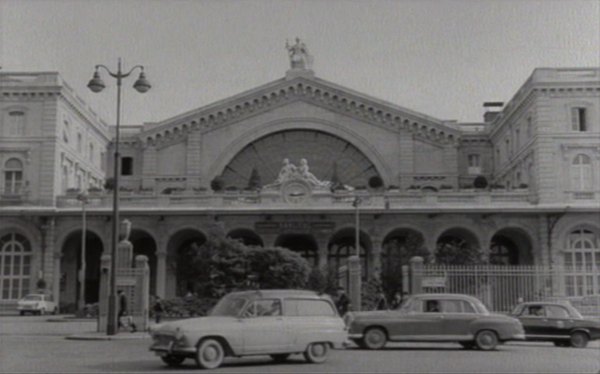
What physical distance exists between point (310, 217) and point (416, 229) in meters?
6.52

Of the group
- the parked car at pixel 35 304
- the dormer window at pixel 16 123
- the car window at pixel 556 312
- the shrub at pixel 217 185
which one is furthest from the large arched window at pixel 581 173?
the dormer window at pixel 16 123

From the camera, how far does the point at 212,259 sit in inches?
1586

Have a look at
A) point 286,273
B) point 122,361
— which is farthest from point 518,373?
point 286,273

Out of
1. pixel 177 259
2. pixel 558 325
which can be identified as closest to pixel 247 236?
pixel 177 259

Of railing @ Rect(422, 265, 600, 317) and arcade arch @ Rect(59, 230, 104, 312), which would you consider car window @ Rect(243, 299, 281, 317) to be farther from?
arcade arch @ Rect(59, 230, 104, 312)

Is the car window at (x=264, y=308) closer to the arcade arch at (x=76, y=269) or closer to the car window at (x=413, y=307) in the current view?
the car window at (x=413, y=307)

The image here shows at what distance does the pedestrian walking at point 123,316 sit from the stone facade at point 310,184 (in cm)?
1954

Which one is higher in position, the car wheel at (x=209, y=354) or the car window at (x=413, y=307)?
the car window at (x=413, y=307)

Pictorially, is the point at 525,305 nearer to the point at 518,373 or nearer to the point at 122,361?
the point at 518,373

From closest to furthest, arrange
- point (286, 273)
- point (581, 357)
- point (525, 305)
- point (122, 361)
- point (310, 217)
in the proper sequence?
point (122, 361) → point (581, 357) → point (525, 305) → point (286, 273) → point (310, 217)

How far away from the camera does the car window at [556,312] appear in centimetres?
2675

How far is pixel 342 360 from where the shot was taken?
64.1ft

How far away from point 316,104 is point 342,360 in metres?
40.9

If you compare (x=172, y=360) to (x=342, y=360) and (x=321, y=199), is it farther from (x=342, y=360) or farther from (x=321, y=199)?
(x=321, y=199)
